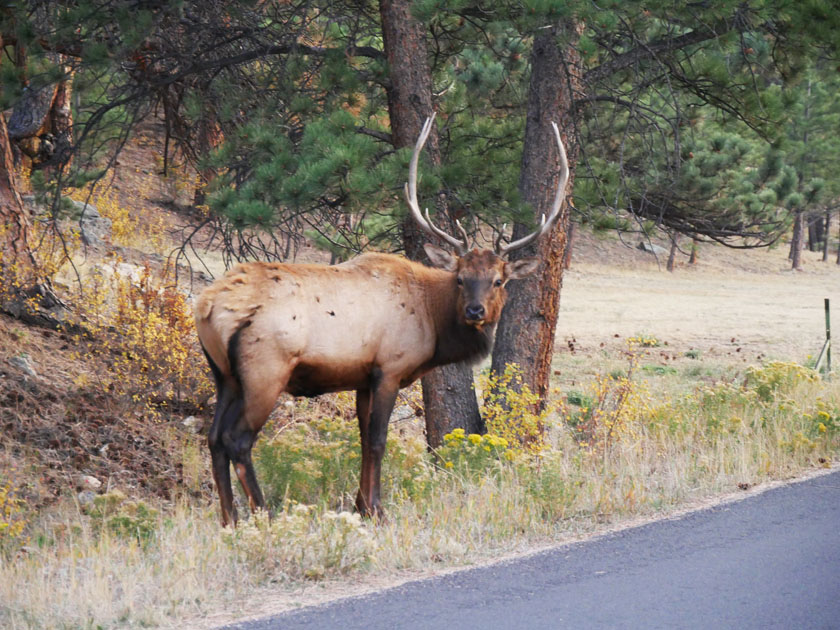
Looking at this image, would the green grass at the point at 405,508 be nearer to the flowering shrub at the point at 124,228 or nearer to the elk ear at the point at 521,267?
the elk ear at the point at 521,267

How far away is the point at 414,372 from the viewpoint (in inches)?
311

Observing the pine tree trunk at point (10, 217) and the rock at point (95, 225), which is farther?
the rock at point (95, 225)

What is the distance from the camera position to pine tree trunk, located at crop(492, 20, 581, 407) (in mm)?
9773

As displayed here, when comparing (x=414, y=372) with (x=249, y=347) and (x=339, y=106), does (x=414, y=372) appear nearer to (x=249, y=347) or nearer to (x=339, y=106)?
(x=249, y=347)

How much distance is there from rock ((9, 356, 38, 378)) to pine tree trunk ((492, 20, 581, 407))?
216 inches

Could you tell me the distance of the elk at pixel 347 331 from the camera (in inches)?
272

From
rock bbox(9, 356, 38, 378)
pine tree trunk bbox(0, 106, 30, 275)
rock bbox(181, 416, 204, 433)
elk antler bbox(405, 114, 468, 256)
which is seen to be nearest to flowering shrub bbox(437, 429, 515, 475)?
elk antler bbox(405, 114, 468, 256)

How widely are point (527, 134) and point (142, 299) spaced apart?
17.3ft

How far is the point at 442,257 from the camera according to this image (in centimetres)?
823

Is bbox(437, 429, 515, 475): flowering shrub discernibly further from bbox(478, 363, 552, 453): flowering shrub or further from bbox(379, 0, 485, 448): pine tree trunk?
bbox(379, 0, 485, 448): pine tree trunk

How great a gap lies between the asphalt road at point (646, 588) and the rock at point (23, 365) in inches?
302

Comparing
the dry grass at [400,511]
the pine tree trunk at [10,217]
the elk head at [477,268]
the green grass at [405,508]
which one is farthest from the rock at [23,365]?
the elk head at [477,268]

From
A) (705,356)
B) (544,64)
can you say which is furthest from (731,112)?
(705,356)

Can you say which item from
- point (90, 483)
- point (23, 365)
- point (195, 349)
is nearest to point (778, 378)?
point (195, 349)
